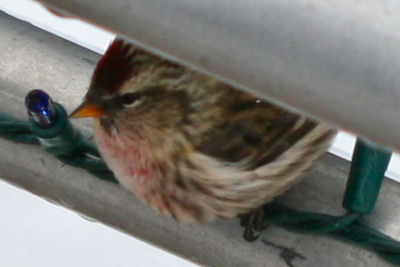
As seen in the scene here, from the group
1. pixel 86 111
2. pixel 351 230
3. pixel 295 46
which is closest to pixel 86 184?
pixel 86 111

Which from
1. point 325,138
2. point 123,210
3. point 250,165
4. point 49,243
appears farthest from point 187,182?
point 49,243

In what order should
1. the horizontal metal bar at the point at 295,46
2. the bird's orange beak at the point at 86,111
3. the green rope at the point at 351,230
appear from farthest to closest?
the bird's orange beak at the point at 86,111 → the green rope at the point at 351,230 → the horizontal metal bar at the point at 295,46

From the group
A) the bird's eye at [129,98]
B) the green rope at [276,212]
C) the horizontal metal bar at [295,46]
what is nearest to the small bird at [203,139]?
the bird's eye at [129,98]

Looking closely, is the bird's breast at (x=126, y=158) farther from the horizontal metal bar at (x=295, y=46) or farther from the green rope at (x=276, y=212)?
the horizontal metal bar at (x=295, y=46)

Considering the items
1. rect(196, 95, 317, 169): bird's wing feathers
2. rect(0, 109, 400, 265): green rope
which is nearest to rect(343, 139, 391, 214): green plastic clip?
rect(0, 109, 400, 265): green rope

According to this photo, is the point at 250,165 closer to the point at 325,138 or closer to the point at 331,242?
the point at 325,138

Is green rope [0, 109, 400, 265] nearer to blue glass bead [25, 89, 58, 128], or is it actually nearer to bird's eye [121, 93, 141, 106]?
blue glass bead [25, 89, 58, 128]
